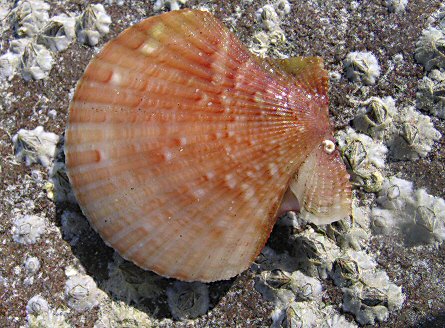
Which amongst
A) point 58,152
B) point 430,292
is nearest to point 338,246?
point 430,292

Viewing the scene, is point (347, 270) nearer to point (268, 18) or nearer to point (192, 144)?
point (192, 144)

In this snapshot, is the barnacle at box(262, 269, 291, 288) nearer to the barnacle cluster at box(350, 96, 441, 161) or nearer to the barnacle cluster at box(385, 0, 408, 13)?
the barnacle cluster at box(350, 96, 441, 161)

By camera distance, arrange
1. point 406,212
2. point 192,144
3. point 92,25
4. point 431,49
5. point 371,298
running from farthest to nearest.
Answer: point 92,25 → point 431,49 → point 406,212 → point 371,298 → point 192,144

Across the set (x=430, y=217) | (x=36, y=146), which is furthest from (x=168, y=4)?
(x=430, y=217)

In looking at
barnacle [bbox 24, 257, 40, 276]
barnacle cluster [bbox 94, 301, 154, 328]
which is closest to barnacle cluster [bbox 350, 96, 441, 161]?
barnacle cluster [bbox 94, 301, 154, 328]

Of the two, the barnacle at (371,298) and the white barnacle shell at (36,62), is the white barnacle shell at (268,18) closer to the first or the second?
the white barnacle shell at (36,62)

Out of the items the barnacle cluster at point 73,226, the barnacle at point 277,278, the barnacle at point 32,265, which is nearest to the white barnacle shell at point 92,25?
the barnacle cluster at point 73,226
